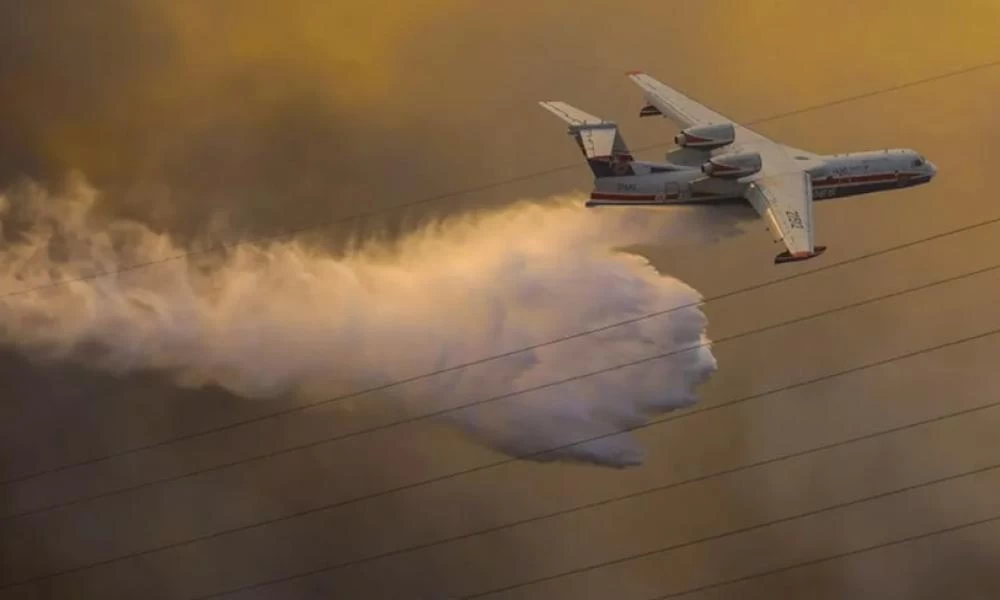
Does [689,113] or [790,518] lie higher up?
[689,113]

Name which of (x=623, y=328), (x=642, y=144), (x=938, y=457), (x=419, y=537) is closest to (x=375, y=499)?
(x=419, y=537)

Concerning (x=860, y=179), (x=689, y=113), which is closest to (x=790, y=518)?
(x=860, y=179)

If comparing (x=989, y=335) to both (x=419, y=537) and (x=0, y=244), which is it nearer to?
(x=419, y=537)

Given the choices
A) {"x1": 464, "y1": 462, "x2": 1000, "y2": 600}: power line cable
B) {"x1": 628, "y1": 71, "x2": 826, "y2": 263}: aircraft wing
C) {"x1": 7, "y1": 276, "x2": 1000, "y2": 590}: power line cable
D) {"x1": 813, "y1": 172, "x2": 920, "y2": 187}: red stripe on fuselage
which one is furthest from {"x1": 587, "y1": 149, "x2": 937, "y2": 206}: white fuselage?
{"x1": 464, "y1": 462, "x2": 1000, "y2": 600}: power line cable

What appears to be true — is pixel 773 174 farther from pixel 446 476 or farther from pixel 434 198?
pixel 446 476

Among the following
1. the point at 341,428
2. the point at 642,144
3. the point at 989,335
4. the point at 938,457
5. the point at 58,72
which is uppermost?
the point at 58,72

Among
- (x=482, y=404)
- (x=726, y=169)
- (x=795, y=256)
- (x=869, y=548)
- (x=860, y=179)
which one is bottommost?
(x=869, y=548)

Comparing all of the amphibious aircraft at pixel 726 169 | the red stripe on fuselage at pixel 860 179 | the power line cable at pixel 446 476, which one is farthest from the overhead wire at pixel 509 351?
the power line cable at pixel 446 476

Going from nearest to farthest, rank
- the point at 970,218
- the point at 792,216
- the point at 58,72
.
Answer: the point at 792,216, the point at 970,218, the point at 58,72
